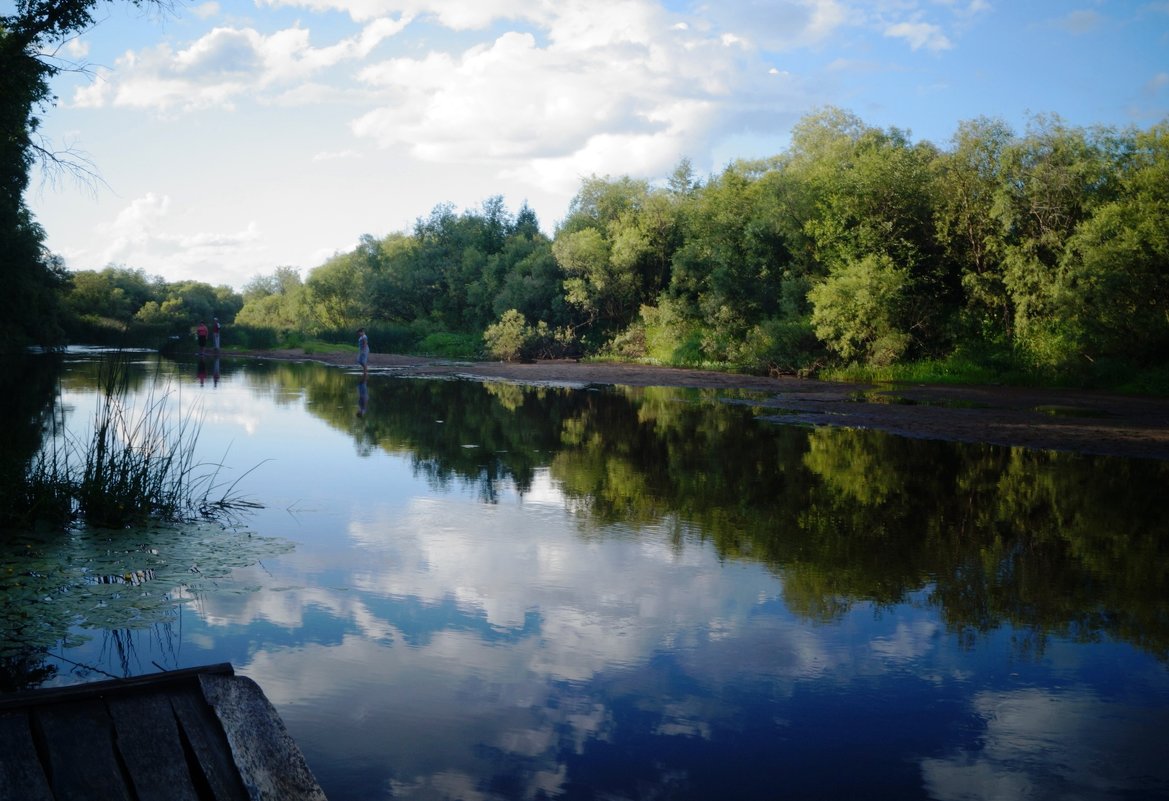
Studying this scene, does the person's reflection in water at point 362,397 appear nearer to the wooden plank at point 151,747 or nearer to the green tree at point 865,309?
the green tree at point 865,309

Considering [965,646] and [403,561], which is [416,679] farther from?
[965,646]

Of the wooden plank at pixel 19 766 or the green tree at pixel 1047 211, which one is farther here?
the green tree at pixel 1047 211

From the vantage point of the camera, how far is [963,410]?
23.3 meters

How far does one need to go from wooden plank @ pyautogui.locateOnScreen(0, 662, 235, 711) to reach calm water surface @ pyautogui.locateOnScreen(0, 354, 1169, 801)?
99 cm

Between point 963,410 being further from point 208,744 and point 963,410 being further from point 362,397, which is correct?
point 208,744

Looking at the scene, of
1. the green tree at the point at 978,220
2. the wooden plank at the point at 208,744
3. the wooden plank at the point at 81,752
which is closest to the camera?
the wooden plank at the point at 81,752

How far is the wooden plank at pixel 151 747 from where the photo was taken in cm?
355

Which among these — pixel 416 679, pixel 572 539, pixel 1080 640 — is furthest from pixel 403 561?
pixel 1080 640

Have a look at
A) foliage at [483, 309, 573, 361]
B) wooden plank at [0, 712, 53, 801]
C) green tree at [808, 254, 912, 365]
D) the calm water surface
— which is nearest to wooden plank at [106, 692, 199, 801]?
wooden plank at [0, 712, 53, 801]

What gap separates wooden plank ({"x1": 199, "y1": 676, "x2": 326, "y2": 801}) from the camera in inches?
144

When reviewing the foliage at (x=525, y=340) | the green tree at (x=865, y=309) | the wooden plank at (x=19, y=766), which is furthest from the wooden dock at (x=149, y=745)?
the foliage at (x=525, y=340)

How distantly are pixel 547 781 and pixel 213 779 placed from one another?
1716mm

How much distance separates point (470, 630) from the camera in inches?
272

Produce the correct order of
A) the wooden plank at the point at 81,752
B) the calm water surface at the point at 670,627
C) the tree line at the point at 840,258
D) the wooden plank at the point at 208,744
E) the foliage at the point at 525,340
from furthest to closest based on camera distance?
the foliage at the point at 525,340 < the tree line at the point at 840,258 < the calm water surface at the point at 670,627 < the wooden plank at the point at 208,744 < the wooden plank at the point at 81,752
